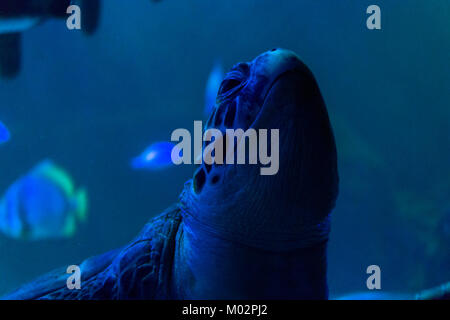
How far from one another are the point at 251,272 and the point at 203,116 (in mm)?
5727

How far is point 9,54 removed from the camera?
7.87 ft

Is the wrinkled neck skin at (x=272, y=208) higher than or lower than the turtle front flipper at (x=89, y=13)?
lower

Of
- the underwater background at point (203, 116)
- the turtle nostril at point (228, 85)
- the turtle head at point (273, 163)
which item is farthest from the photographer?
the underwater background at point (203, 116)

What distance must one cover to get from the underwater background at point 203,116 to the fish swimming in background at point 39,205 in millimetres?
3249

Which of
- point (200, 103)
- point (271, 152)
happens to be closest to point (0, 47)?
point (271, 152)

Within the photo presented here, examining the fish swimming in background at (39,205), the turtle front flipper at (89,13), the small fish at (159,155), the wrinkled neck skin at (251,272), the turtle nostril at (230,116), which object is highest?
the turtle front flipper at (89,13)

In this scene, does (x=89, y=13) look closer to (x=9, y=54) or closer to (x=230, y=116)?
(x=9, y=54)

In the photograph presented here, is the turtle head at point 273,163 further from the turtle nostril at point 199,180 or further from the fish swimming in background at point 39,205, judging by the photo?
the fish swimming in background at point 39,205

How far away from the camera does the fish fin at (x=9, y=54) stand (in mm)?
2371

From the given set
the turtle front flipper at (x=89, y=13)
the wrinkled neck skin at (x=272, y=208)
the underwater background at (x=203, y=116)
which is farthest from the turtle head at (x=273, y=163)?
the underwater background at (x=203, y=116)

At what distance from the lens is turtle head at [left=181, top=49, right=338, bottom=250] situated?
84 cm

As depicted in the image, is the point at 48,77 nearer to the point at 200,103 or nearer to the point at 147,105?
the point at 147,105

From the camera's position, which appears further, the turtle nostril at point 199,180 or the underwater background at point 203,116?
the underwater background at point 203,116

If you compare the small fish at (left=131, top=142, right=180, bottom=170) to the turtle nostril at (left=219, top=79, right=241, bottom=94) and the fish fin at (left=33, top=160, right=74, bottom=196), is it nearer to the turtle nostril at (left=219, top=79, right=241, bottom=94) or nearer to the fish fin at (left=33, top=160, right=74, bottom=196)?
the fish fin at (left=33, top=160, right=74, bottom=196)
